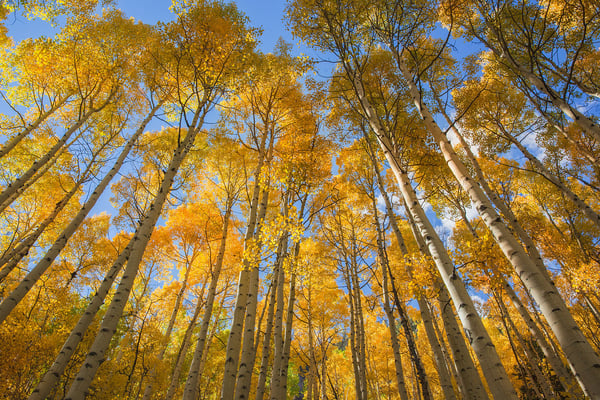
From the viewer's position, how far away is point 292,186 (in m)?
6.62

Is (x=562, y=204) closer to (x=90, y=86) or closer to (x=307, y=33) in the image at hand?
(x=307, y=33)

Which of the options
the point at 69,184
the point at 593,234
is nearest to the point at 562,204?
the point at 593,234

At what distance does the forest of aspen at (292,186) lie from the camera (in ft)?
13.6

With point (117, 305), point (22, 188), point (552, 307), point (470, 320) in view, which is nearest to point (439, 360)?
point (470, 320)

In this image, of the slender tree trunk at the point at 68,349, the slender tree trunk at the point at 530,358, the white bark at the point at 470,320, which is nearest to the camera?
the white bark at the point at 470,320

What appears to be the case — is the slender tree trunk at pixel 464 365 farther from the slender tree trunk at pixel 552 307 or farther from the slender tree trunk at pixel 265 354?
the slender tree trunk at pixel 265 354

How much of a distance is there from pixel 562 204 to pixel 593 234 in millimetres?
1730

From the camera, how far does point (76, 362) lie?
743 cm

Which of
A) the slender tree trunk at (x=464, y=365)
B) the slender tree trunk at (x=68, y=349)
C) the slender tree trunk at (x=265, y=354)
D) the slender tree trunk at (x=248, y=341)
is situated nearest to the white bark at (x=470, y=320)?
the slender tree trunk at (x=464, y=365)

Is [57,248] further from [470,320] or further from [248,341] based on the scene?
[470,320]

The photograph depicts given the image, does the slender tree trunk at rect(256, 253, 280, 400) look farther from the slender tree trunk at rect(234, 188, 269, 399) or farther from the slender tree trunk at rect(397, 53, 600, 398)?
the slender tree trunk at rect(397, 53, 600, 398)

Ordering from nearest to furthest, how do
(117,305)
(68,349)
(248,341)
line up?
(117,305)
(68,349)
(248,341)

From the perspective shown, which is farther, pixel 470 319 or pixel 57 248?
pixel 57 248

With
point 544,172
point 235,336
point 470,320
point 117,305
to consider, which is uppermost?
point 544,172
